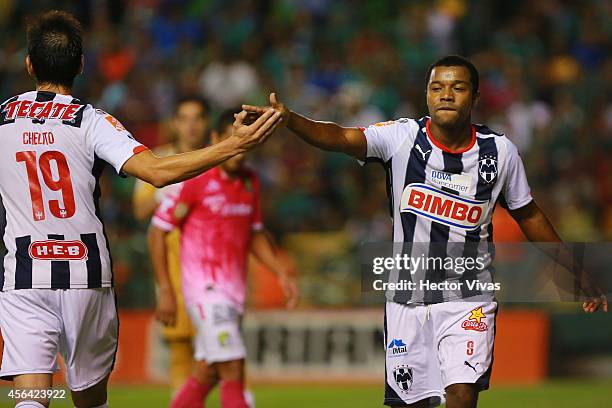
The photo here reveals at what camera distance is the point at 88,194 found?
6.20m

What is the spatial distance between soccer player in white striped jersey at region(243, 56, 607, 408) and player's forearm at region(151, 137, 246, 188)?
0.91 m

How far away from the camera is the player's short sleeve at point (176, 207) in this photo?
880cm

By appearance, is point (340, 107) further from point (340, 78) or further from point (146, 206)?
point (146, 206)

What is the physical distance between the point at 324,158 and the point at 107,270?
9.34 metres

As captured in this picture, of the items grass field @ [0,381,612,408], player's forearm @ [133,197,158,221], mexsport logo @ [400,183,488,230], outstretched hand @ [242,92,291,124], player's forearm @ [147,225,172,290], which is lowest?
grass field @ [0,381,612,408]

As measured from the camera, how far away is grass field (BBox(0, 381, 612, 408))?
11539 mm

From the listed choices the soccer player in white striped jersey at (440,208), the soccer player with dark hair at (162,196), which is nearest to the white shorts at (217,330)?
the soccer player with dark hair at (162,196)

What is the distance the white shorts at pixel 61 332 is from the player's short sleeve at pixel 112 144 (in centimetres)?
71

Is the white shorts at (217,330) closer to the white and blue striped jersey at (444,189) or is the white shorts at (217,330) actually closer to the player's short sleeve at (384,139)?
the white and blue striped jersey at (444,189)

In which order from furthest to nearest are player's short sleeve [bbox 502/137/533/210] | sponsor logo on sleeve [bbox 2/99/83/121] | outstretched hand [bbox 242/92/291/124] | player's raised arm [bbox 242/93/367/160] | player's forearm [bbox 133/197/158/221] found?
1. player's forearm [bbox 133/197/158/221]
2. player's short sleeve [bbox 502/137/533/210]
3. player's raised arm [bbox 242/93/367/160]
4. outstretched hand [bbox 242/92/291/124]
5. sponsor logo on sleeve [bbox 2/99/83/121]

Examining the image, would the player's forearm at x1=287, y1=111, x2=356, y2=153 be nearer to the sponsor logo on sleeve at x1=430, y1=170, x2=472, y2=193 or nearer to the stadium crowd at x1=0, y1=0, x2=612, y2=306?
the sponsor logo on sleeve at x1=430, y1=170, x2=472, y2=193

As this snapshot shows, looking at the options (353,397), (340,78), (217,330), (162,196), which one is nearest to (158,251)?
(217,330)

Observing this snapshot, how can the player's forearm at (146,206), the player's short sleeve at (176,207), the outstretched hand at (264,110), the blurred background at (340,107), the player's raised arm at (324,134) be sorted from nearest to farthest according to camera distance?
the outstretched hand at (264,110)
the player's raised arm at (324,134)
the player's short sleeve at (176,207)
the player's forearm at (146,206)
the blurred background at (340,107)

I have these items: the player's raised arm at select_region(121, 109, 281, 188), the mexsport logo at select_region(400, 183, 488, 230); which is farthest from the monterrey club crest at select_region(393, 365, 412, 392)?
the player's raised arm at select_region(121, 109, 281, 188)
